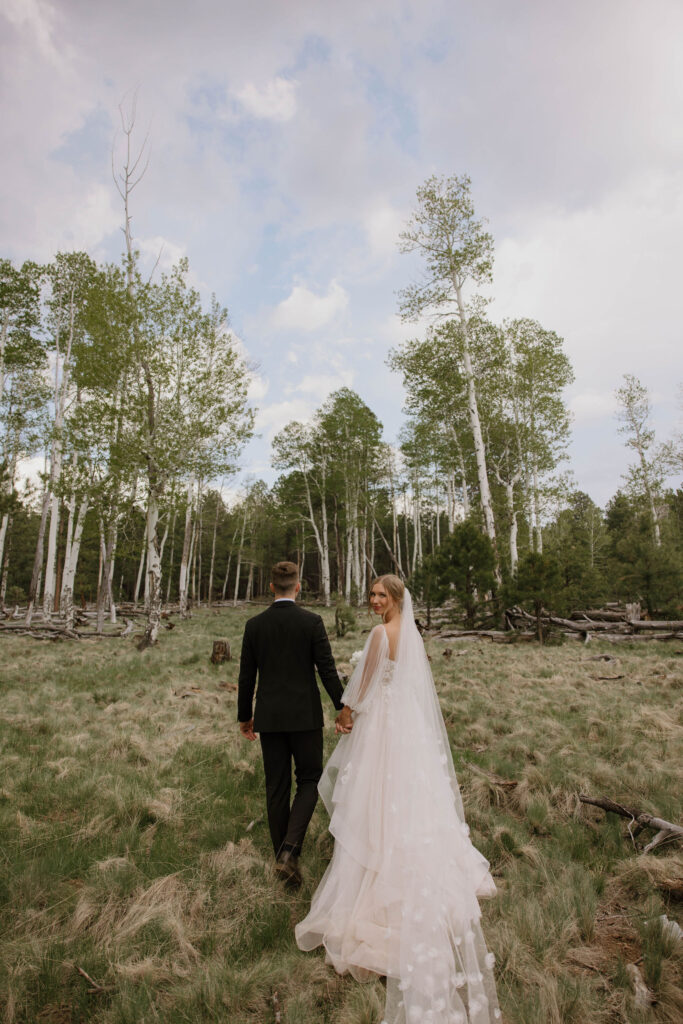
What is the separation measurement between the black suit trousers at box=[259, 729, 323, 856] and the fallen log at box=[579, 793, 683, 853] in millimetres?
2582

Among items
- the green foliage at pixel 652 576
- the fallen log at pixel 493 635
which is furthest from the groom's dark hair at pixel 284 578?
the green foliage at pixel 652 576

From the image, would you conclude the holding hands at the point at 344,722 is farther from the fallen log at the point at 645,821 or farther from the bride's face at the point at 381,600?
the fallen log at the point at 645,821

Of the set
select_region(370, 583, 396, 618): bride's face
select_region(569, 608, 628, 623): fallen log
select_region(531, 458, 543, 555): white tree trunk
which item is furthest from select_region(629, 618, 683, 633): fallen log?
select_region(370, 583, 396, 618): bride's face

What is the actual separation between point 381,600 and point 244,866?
7.13 ft

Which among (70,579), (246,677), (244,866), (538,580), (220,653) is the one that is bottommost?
(244,866)

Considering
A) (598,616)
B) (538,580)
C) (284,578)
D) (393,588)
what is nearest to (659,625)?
(598,616)

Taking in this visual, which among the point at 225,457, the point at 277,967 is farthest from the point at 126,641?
the point at 277,967

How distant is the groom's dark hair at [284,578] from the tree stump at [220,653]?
878 centimetres

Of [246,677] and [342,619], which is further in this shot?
[342,619]

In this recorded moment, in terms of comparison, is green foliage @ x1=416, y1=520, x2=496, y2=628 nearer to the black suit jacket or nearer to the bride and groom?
the bride and groom

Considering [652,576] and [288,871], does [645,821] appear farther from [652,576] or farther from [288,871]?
[652,576]

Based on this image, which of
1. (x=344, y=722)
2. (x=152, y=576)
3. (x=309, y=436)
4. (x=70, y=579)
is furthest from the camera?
(x=309, y=436)

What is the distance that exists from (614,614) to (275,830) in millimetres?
16999

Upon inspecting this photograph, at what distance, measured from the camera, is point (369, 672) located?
12.2ft
